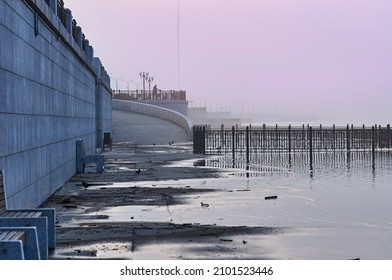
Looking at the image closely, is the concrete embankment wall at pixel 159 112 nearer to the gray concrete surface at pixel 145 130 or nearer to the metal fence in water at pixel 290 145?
the gray concrete surface at pixel 145 130

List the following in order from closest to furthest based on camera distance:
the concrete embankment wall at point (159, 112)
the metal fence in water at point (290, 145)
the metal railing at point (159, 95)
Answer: the metal fence in water at point (290, 145)
the concrete embankment wall at point (159, 112)
the metal railing at point (159, 95)

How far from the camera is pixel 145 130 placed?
234 feet

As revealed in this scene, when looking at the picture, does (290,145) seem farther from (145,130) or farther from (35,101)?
(35,101)

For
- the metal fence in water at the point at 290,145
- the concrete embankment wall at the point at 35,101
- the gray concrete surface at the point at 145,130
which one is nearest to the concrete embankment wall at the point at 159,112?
the gray concrete surface at the point at 145,130

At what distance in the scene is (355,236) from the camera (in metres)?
12.5

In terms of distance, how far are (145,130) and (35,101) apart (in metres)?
55.3

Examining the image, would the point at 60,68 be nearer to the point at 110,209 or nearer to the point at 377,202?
the point at 110,209

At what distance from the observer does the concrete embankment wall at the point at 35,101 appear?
42.3ft

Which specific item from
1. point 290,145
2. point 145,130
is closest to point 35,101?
point 290,145

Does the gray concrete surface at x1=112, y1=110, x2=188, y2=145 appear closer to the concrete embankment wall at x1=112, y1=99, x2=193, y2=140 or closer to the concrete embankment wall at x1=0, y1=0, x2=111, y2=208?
the concrete embankment wall at x1=112, y1=99, x2=193, y2=140

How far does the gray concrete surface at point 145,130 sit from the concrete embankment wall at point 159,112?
22.8 inches

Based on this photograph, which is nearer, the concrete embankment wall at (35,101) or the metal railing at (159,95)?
the concrete embankment wall at (35,101)
